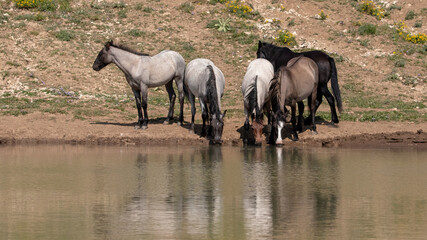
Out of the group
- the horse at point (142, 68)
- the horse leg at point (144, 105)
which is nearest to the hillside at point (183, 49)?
the horse leg at point (144, 105)

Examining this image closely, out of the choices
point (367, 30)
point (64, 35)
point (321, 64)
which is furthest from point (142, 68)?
point (367, 30)

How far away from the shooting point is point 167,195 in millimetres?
12547

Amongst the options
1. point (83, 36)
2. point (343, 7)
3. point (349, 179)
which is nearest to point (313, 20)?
point (343, 7)

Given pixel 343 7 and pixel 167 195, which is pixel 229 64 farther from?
pixel 167 195

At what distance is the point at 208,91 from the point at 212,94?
220 mm

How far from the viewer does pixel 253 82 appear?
19.3m

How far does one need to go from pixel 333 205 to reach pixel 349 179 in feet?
8.18

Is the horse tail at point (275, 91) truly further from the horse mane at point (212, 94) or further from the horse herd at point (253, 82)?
the horse mane at point (212, 94)

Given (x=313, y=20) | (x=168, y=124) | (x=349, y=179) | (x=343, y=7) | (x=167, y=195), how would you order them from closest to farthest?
(x=167, y=195)
(x=349, y=179)
(x=168, y=124)
(x=313, y=20)
(x=343, y=7)

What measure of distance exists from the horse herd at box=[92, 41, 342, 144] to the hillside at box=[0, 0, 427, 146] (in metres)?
1.25

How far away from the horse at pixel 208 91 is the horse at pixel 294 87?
4.89ft

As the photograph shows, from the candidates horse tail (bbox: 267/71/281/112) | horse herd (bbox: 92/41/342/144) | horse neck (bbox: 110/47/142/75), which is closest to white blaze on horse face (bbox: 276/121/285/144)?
horse herd (bbox: 92/41/342/144)

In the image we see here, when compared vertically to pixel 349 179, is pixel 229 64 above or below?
above

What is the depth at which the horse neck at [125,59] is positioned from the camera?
823 inches
